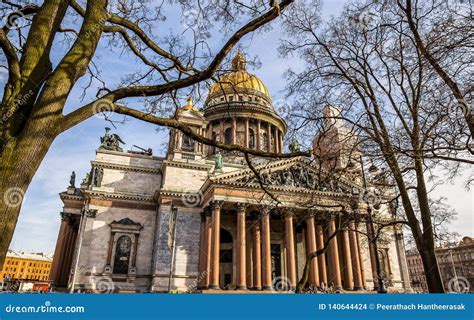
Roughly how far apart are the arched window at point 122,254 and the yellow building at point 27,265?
85.8 metres

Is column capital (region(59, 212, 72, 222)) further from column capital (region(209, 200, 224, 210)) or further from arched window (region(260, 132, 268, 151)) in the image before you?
arched window (region(260, 132, 268, 151))

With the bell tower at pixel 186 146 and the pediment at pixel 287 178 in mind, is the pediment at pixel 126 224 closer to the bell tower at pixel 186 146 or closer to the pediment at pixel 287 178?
the bell tower at pixel 186 146

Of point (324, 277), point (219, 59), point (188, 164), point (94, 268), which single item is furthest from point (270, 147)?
point (219, 59)

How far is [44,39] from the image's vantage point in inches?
189

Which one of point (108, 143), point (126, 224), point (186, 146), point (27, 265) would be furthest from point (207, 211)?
point (27, 265)

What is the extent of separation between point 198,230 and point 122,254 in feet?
23.4

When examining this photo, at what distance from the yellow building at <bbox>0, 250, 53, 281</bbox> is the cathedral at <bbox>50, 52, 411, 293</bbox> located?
84996 mm

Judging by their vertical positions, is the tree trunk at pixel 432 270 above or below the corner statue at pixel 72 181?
below

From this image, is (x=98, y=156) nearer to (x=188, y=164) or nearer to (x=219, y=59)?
(x=188, y=164)

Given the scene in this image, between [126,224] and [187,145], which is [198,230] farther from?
[187,145]

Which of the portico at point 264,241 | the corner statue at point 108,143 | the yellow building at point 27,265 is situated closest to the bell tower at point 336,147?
the portico at point 264,241

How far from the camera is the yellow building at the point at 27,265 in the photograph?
99188mm

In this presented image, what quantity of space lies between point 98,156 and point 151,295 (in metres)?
30.7

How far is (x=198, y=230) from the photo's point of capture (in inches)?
1174
